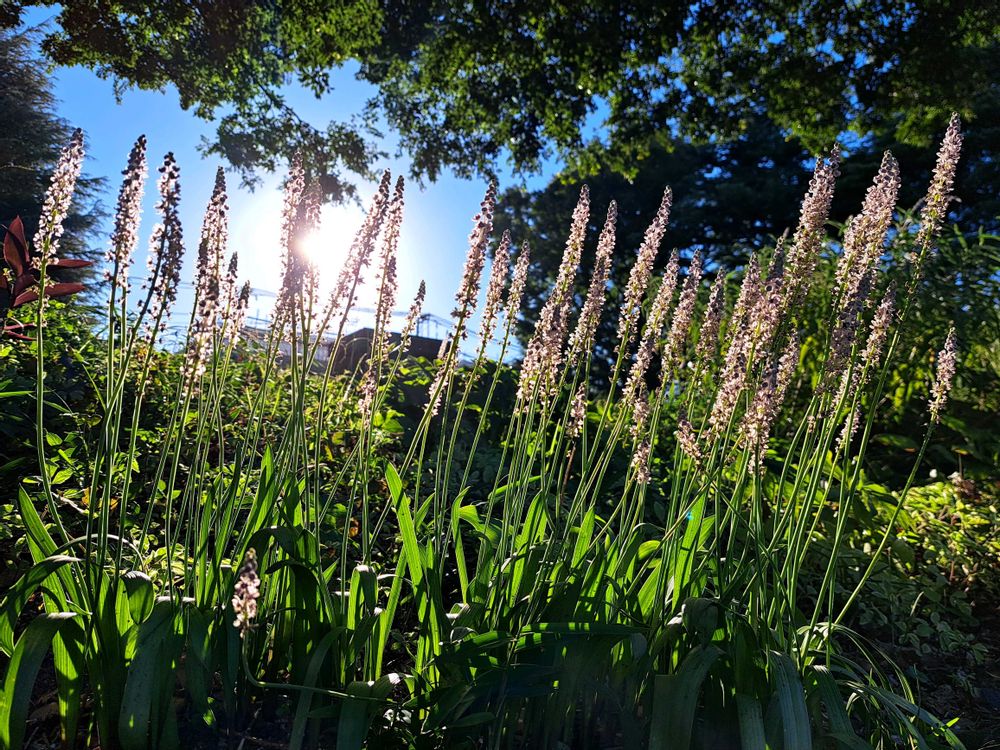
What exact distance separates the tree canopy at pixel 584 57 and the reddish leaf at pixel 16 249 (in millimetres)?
9815

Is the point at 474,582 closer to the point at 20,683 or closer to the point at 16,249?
the point at 20,683

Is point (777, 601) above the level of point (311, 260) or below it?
below

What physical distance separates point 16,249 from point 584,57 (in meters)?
10.3

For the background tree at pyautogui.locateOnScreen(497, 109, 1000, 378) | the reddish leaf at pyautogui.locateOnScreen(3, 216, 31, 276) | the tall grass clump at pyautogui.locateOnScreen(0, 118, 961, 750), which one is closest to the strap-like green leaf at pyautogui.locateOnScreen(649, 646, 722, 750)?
the tall grass clump at pyautogui.locateOnScreen(0, 118, 961, 750)

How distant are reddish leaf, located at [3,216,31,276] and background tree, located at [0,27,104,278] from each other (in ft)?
61.5

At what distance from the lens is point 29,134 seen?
69.8 feet

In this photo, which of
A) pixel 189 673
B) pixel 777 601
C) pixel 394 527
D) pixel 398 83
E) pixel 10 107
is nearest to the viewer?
pixel 189 673

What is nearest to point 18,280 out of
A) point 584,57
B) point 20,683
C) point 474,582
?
point 20,683

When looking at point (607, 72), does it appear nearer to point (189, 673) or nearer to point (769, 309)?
point (769, 309)

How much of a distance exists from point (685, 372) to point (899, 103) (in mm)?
11297

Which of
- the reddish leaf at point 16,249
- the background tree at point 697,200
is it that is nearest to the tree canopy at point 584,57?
the background tree at point 697,200

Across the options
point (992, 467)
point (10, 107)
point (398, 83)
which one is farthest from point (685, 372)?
point (10, 107)

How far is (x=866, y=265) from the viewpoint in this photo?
77.7 inches

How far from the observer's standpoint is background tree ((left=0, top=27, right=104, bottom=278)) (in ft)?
64.4
